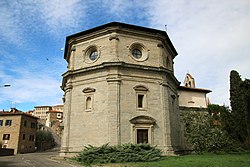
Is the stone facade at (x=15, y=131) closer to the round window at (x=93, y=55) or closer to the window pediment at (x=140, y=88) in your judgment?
the round window at (x=93, y=55)

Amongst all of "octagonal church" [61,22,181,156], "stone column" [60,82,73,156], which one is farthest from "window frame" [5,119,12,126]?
"stone column" [60,82,73,156]

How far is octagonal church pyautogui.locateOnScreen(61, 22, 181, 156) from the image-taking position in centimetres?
1916

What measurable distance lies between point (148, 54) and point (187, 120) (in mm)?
11193

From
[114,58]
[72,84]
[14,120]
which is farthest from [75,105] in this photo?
[14,120]

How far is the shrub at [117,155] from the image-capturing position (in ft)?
50.2

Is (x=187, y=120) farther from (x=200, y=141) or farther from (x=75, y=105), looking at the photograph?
(x=75, y=105)

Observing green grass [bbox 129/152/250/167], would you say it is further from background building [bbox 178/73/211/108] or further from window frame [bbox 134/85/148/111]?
background building [bbox 178/73/211/108]

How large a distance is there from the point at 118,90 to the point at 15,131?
30.0m

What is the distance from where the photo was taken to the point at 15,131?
4069cm

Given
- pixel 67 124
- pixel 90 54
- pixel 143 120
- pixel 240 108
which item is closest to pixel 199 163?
pixel 143 120

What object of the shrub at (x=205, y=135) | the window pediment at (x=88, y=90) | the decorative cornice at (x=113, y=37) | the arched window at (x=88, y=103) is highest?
the decorative cornice at (x=113, y=37)

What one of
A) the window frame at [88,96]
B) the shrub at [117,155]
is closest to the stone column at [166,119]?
the shrub at [117,155]

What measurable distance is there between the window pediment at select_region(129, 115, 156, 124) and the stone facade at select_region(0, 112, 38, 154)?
29.2 meters

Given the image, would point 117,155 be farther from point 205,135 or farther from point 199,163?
point 205,135
